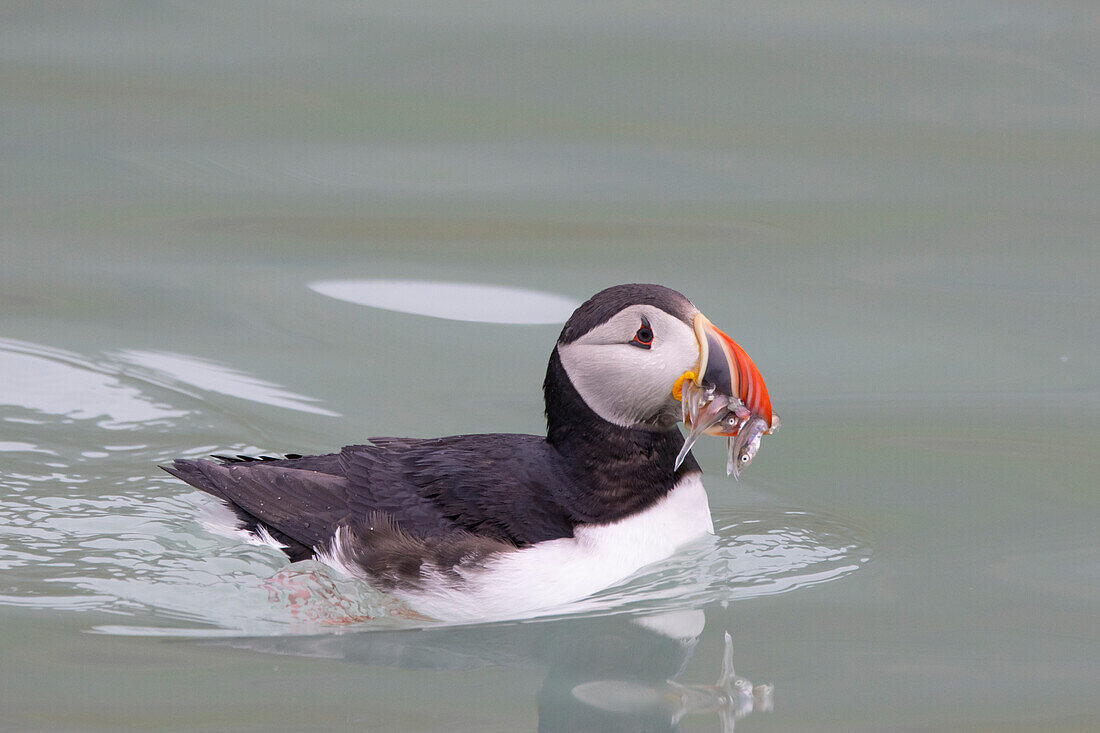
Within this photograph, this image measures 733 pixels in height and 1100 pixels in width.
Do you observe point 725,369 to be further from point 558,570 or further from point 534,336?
point 534,336

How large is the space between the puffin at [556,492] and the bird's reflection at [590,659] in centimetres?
12

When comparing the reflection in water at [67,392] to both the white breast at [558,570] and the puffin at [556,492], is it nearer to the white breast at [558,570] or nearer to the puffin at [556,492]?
the puffin at [556,492]

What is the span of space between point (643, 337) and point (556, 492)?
25.6 inches

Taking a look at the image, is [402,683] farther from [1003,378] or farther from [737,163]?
[737,163]

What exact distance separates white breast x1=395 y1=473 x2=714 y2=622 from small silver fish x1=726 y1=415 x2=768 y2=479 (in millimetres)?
260

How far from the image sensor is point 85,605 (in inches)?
226

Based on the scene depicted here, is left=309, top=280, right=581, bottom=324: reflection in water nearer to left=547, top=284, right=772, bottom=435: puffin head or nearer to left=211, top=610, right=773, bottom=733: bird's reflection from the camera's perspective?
left=547, top=284, right=772, bottom=435: puffin head

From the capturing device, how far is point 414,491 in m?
5.68

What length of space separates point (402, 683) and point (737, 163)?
5155mm

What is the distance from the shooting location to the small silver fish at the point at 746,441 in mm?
5516

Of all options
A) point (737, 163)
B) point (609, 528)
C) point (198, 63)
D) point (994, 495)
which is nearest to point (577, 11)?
point (737, 163)

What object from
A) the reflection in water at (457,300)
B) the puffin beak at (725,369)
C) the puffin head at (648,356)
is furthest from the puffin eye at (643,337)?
the reflection in water at (457,300)

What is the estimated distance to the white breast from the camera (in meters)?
5.47

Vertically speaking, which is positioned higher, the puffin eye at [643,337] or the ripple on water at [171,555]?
the puffin eye at [643,337]
